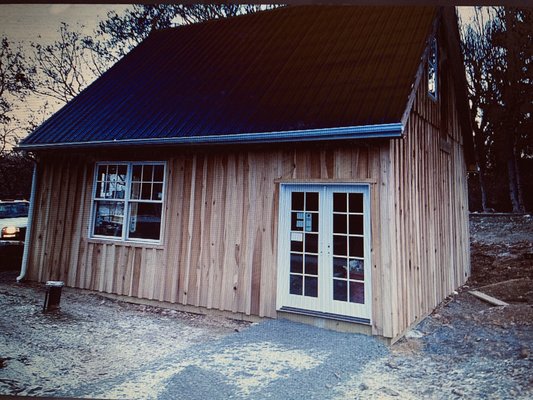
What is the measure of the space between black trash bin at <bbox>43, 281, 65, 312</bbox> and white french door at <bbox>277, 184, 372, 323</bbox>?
10.8 ft

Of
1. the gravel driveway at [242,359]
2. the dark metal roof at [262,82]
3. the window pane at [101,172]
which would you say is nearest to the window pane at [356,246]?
the gravel driveway at [242,359]

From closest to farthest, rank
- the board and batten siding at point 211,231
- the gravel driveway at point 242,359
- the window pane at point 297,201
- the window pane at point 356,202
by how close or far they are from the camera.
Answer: the gravel driveway at point 242,359 < the window pane at point 356,202 < the board and batten siding at point 211,231 < the window pane at point 297,201

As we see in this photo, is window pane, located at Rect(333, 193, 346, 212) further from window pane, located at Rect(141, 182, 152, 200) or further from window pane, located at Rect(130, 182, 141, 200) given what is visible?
window pane, located at Rect(130, 182, 141, 200)

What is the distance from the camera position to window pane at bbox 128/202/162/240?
19.3ft

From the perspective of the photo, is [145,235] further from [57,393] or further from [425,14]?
[425,14]

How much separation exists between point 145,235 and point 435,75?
558 centimetres

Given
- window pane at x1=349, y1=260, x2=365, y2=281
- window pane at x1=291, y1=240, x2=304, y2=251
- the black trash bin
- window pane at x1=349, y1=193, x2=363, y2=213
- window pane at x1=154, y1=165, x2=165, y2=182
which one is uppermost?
window pane at x1=154, y1=165, x2=165, y2=182

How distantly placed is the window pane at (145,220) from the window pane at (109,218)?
241mm

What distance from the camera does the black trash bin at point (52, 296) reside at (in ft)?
17.4

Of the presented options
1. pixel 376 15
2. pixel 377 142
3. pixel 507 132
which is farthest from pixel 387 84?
pixel 507 132

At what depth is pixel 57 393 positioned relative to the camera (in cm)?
312

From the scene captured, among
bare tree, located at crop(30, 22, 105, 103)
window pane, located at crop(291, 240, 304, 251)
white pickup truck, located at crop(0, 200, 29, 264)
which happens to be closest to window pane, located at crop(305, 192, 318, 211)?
window pane, located at crop(291, 240, 304, 251)

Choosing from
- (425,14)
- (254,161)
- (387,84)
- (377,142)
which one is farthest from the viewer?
(425,14)

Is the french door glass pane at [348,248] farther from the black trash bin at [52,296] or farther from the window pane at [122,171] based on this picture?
the black trash bin at [52,296]
